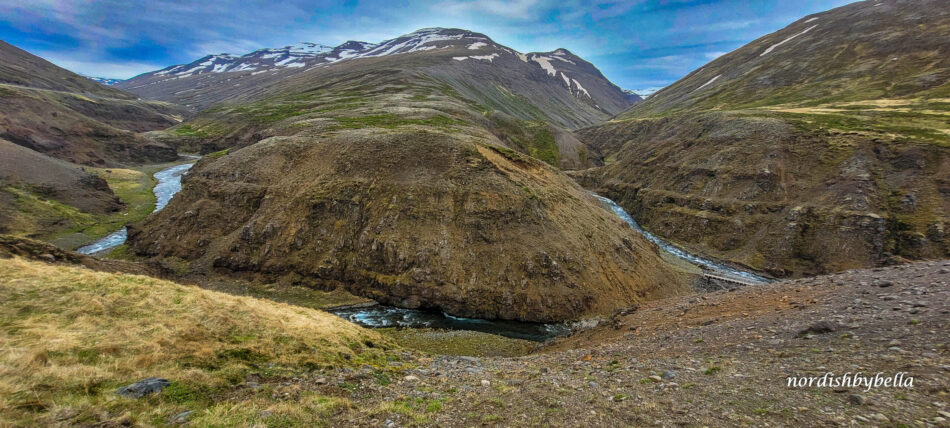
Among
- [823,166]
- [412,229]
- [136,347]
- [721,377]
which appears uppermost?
[823,166]

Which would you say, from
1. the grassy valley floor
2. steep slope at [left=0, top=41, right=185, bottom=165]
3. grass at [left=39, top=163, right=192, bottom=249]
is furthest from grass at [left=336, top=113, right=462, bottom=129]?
steep slope at [left=0, top=41, right=185, bottom=165]

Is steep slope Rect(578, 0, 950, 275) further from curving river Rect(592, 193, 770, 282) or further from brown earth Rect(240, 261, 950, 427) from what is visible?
brown earth Rect(240, 261, 950, 427)

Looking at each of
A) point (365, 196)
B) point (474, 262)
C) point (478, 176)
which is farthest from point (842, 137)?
point (365, 196)

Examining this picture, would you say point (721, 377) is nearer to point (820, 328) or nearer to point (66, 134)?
point (820, 328)

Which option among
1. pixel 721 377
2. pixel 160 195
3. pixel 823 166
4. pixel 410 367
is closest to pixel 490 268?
pixel 410 367

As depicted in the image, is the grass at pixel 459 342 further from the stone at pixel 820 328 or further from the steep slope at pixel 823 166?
the steep slope at pixel 823 166

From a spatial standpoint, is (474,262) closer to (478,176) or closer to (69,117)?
(478,176)
